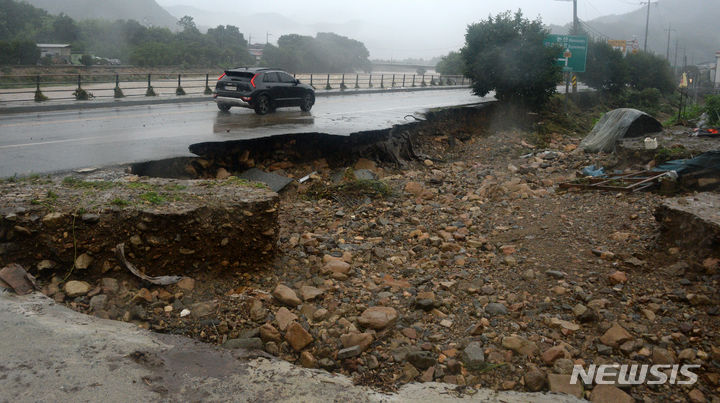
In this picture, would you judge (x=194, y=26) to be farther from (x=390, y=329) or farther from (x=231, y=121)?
(x=390, y=329)

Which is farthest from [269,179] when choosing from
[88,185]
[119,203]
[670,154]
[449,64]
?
[449,64]

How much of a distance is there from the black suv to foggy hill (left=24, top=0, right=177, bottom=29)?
27096 mm

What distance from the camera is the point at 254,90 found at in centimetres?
1662

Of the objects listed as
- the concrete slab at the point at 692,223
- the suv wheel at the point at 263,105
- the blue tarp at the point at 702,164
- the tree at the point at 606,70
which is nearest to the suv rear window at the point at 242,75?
the suv wheel at the point at 263,105

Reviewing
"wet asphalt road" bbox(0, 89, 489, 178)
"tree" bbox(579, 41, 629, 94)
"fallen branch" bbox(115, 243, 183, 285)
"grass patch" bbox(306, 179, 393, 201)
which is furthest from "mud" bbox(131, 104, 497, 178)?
"tree" bbox(579, 41, 629, 94)

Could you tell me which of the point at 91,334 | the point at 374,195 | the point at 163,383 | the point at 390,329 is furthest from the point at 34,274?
the point at 374,195

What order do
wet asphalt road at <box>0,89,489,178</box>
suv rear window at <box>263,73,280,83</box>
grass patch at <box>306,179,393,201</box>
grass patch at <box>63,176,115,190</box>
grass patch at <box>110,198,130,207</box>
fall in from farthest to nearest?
suv rear window at <box>263,73,280,83</box> < wet asphalt road at <box>0,89,489,178</box> < grass patch at <box>306,179,393,201</box> < grass patch at <box>63,176,115,190</box> < grass patch at <box>110,198,130,207</box>

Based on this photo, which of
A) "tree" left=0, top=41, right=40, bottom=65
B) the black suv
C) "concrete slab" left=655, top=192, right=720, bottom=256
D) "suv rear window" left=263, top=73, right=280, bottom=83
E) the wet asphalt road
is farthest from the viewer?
"tree" left=0, top=41, right=40, bottom=65

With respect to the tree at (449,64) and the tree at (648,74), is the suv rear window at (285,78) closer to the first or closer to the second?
the tree at (648,74)

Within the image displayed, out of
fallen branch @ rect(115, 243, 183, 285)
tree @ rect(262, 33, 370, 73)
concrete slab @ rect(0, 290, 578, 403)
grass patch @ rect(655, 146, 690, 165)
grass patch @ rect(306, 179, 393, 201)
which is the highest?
tree @ rect(262, 33, 370, 73)

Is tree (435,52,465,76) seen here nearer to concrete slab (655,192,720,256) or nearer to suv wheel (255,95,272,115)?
suv wheel (255,95,272,115)

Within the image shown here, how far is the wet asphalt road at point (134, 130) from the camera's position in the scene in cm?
880

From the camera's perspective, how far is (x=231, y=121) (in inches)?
561

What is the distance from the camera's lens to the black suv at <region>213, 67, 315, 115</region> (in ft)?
54.3
